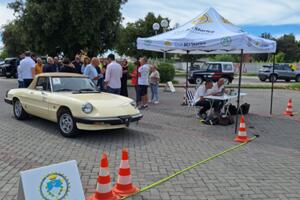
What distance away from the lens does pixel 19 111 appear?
9078 millimetres

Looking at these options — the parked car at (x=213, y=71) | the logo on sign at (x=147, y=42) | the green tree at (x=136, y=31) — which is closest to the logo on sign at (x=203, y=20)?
the logo on sign at (x=147, y=42)

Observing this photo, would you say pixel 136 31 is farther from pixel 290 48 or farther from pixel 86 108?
pixel 290 48

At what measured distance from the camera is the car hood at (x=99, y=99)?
7.18m

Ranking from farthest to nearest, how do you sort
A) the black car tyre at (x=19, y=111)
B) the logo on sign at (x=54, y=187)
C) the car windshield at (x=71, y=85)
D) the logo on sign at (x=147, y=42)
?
the logo on sign at (x=147, y=42)
the black car tyre at (x=19, y=111)
the car windshield at (x=71, y=85)
the logo on sign at (x=54, y=187)

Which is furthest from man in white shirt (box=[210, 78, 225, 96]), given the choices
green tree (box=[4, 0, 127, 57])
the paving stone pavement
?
green tree (box=[4, 0, 127, 57])

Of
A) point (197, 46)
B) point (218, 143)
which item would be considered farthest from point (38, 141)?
point (197, 46)

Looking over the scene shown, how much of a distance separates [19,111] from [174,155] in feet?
16.3

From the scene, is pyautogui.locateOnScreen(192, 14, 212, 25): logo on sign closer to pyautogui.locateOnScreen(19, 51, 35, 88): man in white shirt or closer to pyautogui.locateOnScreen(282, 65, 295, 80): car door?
pyautogui.locateOnScreen(19, 51, 35, 88): man in white shirt

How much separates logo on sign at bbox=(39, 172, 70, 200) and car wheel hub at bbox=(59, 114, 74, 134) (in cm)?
395

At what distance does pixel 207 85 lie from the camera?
9.92 m

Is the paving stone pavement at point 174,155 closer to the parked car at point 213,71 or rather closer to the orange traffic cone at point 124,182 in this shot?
the orange traffic cone at point 124,182

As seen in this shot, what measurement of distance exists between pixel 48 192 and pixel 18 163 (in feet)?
8.62

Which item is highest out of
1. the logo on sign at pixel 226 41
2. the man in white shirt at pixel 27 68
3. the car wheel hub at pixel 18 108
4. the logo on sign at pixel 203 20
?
the logo on sign at pixel 203 20

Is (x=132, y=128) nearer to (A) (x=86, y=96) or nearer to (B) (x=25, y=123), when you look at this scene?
(A) (x=86, y=96)
